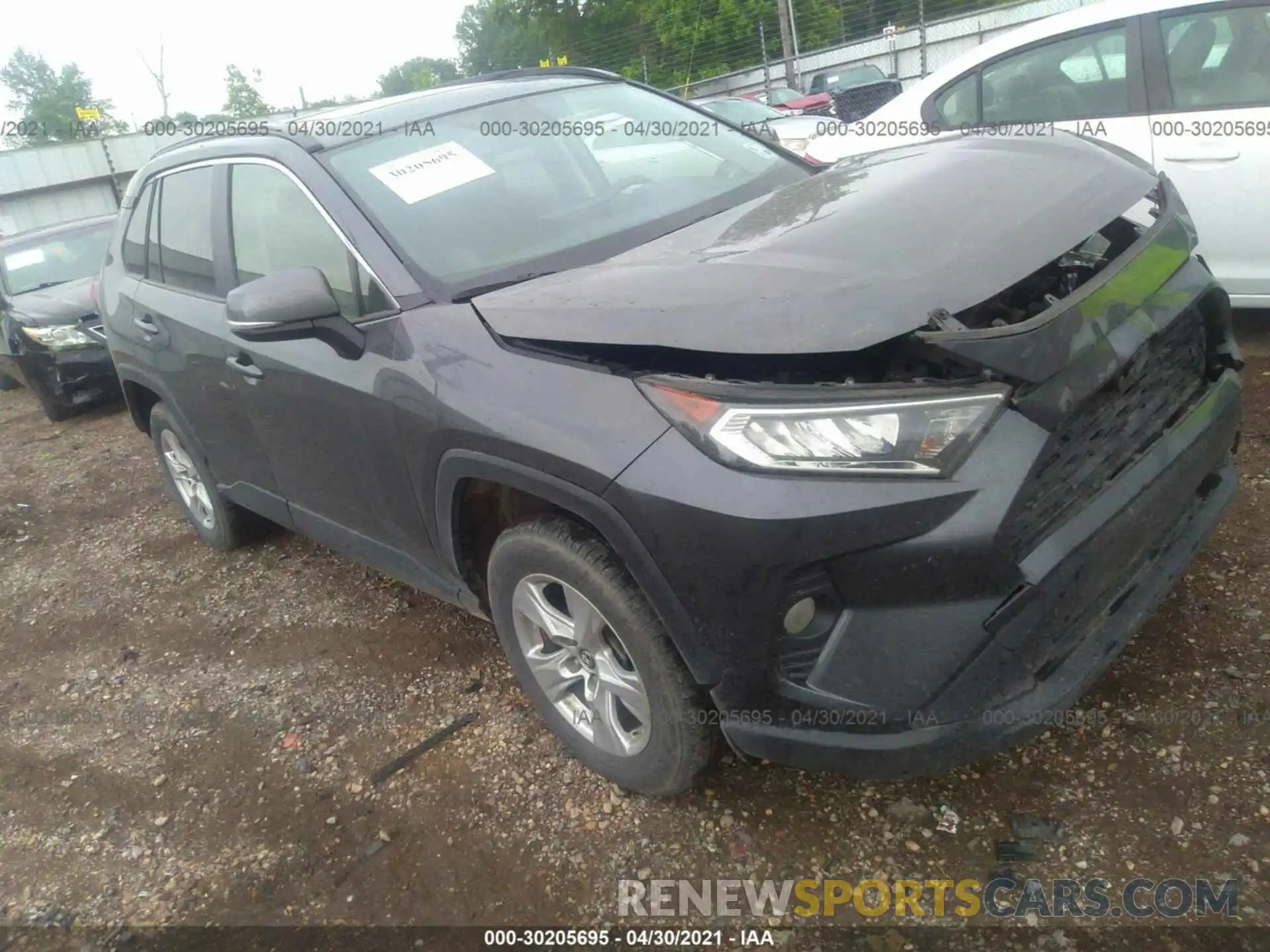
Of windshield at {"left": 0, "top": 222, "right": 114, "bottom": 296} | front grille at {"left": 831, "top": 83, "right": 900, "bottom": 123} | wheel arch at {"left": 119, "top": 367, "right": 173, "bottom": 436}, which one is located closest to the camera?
wheel arch at {"left": 119, "top": 367, "right": 173, "bottom": 436}

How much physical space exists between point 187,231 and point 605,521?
253cm

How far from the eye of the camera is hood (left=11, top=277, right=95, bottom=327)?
7.64m

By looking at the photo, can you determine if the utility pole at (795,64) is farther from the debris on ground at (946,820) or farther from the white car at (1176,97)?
the debris on ground at (946,820)

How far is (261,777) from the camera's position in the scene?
116 inches

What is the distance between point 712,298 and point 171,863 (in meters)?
2.20

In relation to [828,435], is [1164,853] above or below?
below

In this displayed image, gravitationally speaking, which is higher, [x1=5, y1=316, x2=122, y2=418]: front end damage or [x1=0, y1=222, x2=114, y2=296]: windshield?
[x1=0, y1=222, x2=114, y2=296]: windshield

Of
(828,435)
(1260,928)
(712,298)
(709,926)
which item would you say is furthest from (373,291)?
(1260,928)

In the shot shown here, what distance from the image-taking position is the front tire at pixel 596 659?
2.13 meters

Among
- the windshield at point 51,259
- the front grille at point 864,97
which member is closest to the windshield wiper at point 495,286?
the windshield at point 51,259

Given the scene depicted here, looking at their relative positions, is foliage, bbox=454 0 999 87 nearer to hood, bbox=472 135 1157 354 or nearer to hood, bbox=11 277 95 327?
hood, bbox=11 277 95 327

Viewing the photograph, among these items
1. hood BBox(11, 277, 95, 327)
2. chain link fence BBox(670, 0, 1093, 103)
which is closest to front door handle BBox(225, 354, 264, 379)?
hood BBox(11, 277, 95, 327)

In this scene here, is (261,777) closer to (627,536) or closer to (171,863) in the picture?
(171,863)

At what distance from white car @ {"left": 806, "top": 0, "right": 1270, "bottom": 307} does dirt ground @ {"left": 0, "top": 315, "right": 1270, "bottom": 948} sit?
70 centimetres
